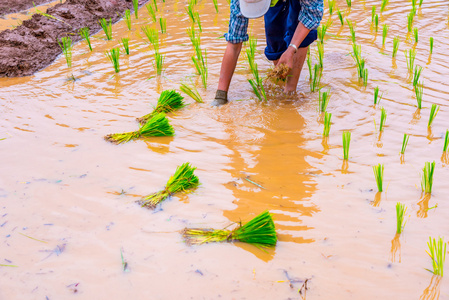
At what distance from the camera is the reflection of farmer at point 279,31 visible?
9.06 ft

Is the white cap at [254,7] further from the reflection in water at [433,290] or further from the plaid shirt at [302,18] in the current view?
the reflection in water at [433,290]

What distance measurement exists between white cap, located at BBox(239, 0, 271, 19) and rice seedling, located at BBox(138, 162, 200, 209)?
3.57 ft

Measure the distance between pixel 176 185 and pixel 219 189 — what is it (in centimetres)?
22

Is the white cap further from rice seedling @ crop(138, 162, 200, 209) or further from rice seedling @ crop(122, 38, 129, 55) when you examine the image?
rice seedling @ crop(122, 38, 129, 55)

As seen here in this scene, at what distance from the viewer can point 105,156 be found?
7.89 feet

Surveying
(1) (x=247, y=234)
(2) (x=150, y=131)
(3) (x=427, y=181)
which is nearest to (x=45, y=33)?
(2) (x=150, y=131)

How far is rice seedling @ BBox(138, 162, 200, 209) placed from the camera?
200 centimetres

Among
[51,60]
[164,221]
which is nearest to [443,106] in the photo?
[164,221]

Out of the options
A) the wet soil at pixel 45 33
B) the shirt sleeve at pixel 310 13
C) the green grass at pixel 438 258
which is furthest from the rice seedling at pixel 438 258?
the wet soil at pixel 45 33

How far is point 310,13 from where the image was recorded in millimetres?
2787

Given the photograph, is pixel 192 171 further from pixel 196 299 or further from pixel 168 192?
pixel 196 299

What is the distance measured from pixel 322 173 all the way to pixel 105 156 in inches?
47.1

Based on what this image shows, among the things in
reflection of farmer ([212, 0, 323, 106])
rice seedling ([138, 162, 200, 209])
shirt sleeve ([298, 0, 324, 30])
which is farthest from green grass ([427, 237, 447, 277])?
shirt sleeve ([298, 0, 324, 30])

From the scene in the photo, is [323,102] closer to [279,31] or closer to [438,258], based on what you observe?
[279,31]
